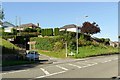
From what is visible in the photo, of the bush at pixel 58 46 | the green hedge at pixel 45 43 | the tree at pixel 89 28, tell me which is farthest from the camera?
the tree at pixel 89 28

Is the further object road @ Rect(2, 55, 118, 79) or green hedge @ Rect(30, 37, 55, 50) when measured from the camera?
green hedge @ Rect(30, 37, 55, 50)

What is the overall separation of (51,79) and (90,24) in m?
91.8

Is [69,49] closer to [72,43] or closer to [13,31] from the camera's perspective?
[72,43]

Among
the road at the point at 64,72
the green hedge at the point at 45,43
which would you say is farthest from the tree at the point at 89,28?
the road at the point at 64,72

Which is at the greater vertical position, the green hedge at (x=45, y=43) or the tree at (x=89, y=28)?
the tree at (x=89, y=28)

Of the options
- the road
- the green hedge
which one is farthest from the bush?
the road

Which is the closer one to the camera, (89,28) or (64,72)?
(64,72)

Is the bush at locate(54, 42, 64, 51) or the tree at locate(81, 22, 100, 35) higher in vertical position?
the tree at locate(81, 22, 100, 35)

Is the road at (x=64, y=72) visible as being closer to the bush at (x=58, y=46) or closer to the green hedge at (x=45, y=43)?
the bush at (x=58, y=46)

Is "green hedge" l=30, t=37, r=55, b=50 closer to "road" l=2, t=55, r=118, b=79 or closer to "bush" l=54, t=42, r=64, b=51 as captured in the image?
"bush" l=54, t=42, r=64, b=51

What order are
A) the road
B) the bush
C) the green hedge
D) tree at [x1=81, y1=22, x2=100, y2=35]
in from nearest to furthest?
the road
the bush
the green hedge
tree at [x1=81, y1=22, x2=100, y2=35]

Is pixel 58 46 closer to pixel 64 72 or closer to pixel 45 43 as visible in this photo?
Answer: pixel 45 43

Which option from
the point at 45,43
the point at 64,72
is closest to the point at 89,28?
the point at 45,43

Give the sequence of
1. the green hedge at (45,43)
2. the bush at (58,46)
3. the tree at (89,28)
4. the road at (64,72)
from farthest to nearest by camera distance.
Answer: the tree at (89,28), the green hedge at (45,43), the bush at (58,46), the road at (64,72)
